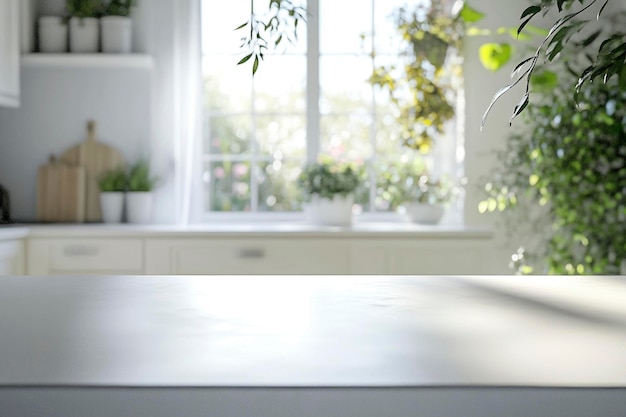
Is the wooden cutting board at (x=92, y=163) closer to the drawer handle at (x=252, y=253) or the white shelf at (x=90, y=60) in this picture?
the white shelf at (x=90, y=60)

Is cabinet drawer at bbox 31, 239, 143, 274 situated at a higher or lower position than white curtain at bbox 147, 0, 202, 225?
lower

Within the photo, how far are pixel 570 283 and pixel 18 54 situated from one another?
11.9 ft

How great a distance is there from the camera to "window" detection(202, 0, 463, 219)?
14.8 feet

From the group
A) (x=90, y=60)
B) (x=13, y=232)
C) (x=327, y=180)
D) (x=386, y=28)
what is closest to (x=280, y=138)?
(x=327, y=180)

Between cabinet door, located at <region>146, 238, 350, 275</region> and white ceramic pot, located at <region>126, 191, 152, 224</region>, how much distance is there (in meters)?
0.50

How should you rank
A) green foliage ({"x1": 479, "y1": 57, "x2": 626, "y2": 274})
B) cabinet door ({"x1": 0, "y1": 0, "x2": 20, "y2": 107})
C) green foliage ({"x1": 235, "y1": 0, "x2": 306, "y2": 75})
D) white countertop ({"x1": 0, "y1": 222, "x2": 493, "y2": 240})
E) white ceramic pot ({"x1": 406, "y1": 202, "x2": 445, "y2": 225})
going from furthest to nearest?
white ceramic pot ({"x1": 406, "y1": 202, "x2": 445, "y2": 225}) → cabinet door ({"x1": 0, "y1": 0, "x2": 20, "y2": 107}) → white countertop ({"x1": 0, "y1": 222, "x2": 493, "y2": 240}) → green foliage ({"x1": 479, "y1": 57, "x2": 626, "y2": 274}) → green foliage ({"x1": 235, "y1": 0, "x2": 306, "y2": 75})

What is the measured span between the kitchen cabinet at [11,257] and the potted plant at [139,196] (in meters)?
0.65

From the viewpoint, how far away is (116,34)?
4.25 m

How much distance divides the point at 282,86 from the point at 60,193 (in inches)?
49.3

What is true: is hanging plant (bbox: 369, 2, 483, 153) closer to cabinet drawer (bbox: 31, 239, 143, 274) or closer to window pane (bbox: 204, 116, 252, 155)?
window pane (bbox: 204, 116, 252, 155)

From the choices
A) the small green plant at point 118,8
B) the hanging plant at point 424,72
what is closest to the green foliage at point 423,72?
the hanging plant at point 424,72

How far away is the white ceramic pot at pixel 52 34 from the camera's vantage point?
428cm

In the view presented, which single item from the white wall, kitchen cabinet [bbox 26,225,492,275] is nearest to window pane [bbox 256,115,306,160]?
the white wall

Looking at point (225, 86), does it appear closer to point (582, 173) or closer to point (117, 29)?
point (117, 29)
